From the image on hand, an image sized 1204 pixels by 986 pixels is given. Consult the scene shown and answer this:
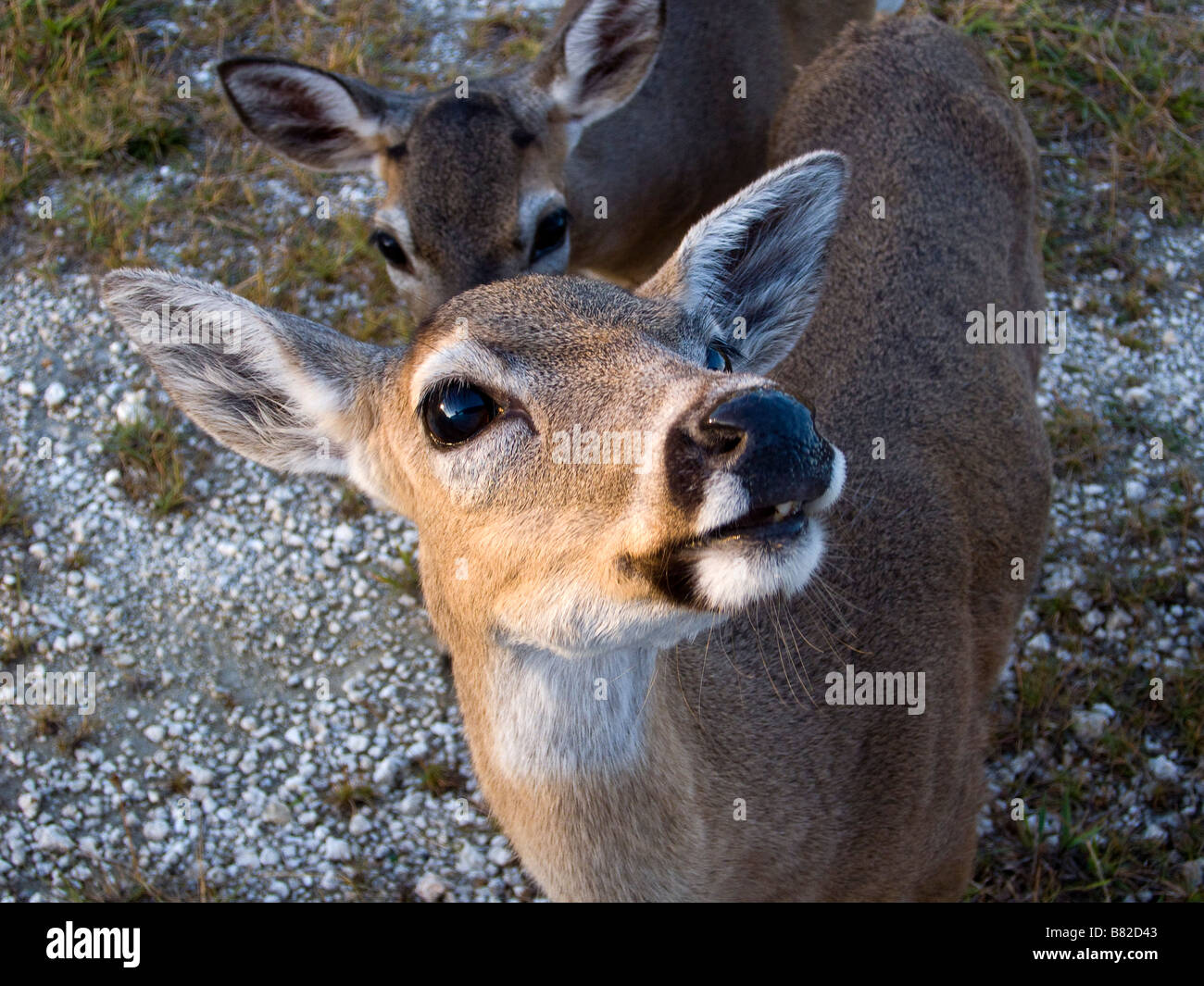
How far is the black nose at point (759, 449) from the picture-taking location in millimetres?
2055

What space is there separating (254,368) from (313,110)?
2273mm

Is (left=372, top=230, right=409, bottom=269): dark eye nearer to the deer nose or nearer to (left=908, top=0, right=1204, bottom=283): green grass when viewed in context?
the deer nose

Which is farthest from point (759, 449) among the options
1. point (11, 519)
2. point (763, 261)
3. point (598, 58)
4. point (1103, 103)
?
point (1103, 103)

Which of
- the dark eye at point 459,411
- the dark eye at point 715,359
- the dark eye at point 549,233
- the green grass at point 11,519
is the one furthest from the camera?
the green grass at point 11,519

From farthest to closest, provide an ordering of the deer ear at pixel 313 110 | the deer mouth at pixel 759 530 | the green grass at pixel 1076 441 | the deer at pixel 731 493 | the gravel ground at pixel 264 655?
the green grass at pixel 1076 441
the deer ear at pixel 313 110
the gravel ground at pixel 264 655
the deer at pixel 731 493
the deer mouth at pixel 759 530

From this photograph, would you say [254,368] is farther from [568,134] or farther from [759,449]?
[568,134]

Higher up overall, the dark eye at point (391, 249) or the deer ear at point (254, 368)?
the dark eye at point (391, 249)

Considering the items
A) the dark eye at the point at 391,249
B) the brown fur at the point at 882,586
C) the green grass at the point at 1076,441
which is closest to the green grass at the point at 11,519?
the dark eye at the point at 391,249

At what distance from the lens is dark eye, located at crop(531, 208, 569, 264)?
4.64 metres

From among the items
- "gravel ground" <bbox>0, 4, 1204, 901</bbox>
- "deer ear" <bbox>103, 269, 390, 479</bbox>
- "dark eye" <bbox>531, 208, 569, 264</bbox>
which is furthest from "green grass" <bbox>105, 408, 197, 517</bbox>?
"deer ear" <bbox>103, 269, 390, 479</bbox>

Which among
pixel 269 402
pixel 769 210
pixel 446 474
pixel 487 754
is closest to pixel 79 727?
pixel 269 402

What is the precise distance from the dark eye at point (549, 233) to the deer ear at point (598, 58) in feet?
2.26

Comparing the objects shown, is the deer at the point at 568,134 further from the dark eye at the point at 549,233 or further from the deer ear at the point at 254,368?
the deer ear at the point at 254,368

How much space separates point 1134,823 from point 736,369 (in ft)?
8.72
